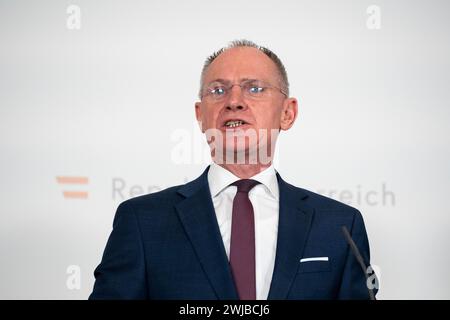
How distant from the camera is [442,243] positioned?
81.0 inches

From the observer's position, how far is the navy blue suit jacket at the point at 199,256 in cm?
145

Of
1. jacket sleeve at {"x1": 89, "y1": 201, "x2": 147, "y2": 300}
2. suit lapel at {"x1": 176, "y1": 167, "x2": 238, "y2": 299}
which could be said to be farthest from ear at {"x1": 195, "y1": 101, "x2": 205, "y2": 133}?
jacket sleeve at {"x1": 89, "y1": 201, "x2": 147, "y2": 300}

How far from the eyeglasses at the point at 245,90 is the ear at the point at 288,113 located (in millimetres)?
117

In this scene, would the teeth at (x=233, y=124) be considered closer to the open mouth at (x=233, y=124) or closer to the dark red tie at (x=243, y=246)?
the open mouth at (x=233, y=124)

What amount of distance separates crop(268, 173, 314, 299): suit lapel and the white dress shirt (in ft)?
0.13

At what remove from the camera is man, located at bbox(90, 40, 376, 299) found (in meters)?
1.46

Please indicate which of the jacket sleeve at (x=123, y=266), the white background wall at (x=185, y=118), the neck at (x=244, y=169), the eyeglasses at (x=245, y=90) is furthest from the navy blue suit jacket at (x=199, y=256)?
the white background wall at (x=185, y=118)

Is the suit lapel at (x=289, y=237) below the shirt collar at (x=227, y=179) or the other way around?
below

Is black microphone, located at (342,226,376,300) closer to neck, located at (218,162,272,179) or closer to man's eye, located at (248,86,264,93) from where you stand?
neck, located at (218,162,272,179)

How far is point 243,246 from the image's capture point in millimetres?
1516

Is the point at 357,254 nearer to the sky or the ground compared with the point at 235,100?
nearer to the ground

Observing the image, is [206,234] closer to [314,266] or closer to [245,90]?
[314,266]

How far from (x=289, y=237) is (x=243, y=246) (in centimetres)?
12

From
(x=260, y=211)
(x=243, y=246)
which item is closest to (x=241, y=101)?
(x=260, y=211)
